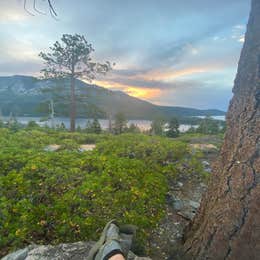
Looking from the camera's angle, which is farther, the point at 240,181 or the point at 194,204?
the point at 194,204

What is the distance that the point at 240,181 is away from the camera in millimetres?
2133

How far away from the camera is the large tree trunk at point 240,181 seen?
2.05 metres

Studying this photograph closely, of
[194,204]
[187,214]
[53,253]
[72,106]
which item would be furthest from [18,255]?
[72,106]

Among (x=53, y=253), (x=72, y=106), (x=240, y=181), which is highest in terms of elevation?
(x=72, y=106)

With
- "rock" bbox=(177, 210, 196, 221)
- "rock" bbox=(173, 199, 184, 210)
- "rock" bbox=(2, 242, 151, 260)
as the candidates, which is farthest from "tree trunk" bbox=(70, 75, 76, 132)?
"rock" bbox=(2, 242, 151, 260)

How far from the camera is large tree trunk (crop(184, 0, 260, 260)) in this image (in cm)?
205

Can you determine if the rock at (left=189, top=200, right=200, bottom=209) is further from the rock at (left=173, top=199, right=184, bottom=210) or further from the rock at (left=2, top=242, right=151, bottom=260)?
the rock at (left=2, top=242, right=151, bottom=260)

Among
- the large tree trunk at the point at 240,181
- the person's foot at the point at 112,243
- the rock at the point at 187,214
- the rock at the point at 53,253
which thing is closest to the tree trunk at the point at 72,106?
the rock at the point at 187,214

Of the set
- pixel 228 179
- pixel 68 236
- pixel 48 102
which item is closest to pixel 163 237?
pixel 68 236

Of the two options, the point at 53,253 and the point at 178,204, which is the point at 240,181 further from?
the point at 178,204

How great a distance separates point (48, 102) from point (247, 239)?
2007 centimetres

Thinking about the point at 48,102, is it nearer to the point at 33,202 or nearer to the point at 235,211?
the point at 33,202

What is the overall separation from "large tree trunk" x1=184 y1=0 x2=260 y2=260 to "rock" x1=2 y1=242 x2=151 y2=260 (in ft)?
2.88

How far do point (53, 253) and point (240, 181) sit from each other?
81.3 inches
